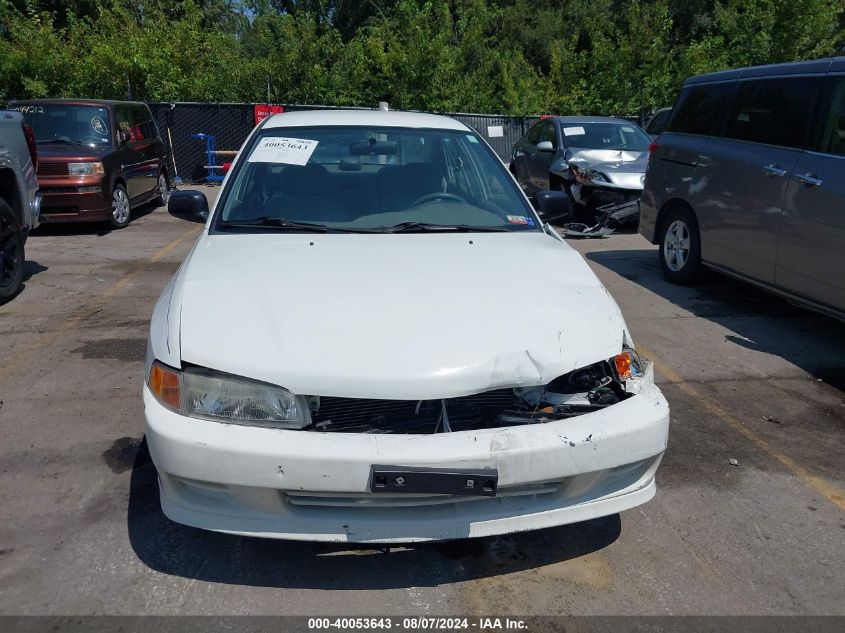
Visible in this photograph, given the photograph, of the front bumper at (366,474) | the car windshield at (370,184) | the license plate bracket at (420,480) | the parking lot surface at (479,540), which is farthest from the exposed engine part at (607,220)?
the license plate bracket at (420,480)

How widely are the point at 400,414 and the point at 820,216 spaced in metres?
4.03

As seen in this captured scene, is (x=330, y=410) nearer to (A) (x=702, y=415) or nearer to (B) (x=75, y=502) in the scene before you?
(B) (x=75, y=502)

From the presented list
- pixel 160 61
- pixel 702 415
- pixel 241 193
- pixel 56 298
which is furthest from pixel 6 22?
pixel 702 415

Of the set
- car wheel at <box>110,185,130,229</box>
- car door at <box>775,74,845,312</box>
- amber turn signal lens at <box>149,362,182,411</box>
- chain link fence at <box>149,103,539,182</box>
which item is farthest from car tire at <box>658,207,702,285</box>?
chain link fence at <box>149,103,539,182</box>

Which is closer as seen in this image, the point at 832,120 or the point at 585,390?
the point at 585,390

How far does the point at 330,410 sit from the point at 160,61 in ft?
58.6

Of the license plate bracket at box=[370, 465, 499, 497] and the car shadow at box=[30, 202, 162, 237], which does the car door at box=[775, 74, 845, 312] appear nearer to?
the license plate bracket at box=[370, 465, 499, 497]

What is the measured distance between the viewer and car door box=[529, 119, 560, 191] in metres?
11.8

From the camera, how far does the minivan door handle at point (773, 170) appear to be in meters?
5.68

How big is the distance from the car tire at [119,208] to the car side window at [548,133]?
6.55m

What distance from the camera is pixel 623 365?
287 cm

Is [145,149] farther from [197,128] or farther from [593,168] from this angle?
[593,168]

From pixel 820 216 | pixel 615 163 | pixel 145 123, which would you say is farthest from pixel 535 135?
pixel 820 216

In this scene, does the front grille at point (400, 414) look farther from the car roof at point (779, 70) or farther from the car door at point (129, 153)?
the car door at point (129, 153)
